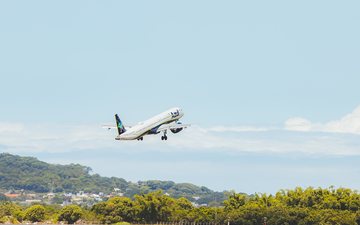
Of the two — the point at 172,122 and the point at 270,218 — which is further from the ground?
the point at 172,122

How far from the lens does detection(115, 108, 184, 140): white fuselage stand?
132125 millimetres

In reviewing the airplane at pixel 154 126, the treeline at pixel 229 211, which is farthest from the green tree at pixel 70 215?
the airplane at pixel 154 126

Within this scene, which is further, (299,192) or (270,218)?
(299,192)

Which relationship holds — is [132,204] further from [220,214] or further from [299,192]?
[299,192]

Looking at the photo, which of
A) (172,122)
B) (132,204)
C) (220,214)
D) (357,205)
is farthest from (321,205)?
(172,122)

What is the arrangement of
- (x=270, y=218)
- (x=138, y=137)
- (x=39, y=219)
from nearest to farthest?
(x=138, y=137) → (x=270, y=218) → (x=39, y=219)

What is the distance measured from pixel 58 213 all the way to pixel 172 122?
48392 mm

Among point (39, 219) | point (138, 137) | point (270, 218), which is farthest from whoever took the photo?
point (39, 219)

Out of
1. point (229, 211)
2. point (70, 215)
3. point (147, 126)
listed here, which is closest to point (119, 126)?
point (147, 126)

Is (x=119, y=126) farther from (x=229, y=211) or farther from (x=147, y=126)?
(x=229, y=211)

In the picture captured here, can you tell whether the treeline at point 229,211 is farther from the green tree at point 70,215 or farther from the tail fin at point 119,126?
the tail fin at point 119,126

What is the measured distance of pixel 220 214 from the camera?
17150cm

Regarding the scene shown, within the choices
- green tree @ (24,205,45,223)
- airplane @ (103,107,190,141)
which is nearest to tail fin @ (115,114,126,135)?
airplane @ (103,107,190,141)

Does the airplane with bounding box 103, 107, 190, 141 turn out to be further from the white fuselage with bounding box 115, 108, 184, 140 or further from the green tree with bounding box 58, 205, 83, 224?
the green tree with bounding box 58, 205, 83, 224
